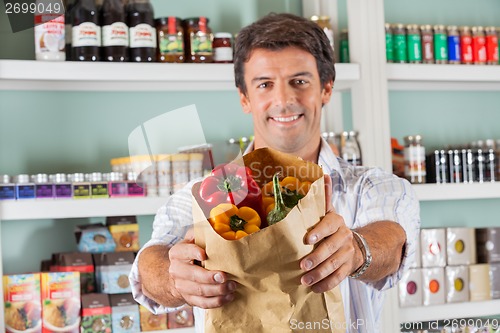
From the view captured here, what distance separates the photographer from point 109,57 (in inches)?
91.4

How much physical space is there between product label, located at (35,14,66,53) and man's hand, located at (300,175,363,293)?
1.54 m

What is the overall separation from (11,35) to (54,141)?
1.20 feet

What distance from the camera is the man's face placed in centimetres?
158

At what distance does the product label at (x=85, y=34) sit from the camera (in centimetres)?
227

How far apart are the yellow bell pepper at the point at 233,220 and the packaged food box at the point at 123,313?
5.05ft

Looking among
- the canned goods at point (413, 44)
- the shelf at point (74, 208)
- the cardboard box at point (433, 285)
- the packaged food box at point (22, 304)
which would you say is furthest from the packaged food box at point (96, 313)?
the canned goods at point (413, 44)

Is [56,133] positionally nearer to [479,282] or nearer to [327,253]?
[479,282]

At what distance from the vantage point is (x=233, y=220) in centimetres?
81

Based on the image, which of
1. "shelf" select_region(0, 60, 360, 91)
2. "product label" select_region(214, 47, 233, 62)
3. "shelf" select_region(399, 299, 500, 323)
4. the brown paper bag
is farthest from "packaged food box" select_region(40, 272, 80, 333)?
the brown paper bag

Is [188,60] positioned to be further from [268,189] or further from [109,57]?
[268,189]

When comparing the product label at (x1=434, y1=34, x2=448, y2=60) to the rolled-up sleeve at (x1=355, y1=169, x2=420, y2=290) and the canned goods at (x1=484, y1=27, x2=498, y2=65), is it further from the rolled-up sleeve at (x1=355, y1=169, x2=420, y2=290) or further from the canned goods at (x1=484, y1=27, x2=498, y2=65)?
the rolled-up sleeve at (x1=355, y1=169, x2=420, y2=290)

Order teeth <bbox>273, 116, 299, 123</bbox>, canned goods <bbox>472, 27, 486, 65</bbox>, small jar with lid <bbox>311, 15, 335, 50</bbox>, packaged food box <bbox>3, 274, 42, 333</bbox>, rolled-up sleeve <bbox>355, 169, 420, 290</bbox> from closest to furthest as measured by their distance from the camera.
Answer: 1. rolled-up sleeve <bbox>355, 169, 420, 290</bbox>
2. teeth <bbox>273, 116, 299, 123</bbox>
3. packaged food box <bbox>3, 274, 42, 333</bbox>
4. small jar with lid <bbox>311, 15, 335, 50</bbox>
5. canned goods <bbox>472, 27, 486, 65</bbox>

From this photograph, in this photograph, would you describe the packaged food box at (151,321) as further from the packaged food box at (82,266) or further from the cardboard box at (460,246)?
the cardboard box at (460,246)

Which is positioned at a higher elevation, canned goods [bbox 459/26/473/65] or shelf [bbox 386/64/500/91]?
canned goods [bbox 459/26/473/65]
